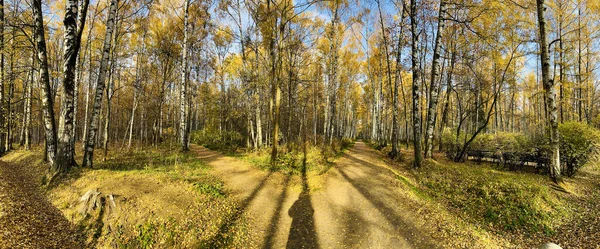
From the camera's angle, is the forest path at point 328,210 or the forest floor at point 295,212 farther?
the forest path at point 328,210

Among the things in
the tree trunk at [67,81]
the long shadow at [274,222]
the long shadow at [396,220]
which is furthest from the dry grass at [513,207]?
the tree trunk at [67,81]

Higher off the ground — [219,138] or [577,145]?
[577,145]

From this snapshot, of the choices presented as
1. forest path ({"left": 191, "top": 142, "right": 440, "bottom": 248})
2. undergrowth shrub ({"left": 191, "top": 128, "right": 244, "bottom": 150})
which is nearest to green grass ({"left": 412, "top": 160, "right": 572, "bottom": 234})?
forest path ({"left": 191, "top": 142, "right": 440, "bottom": 248})

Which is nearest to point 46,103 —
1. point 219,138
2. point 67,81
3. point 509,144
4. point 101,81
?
point 67,81

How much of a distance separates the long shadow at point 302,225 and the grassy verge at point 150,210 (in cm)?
114

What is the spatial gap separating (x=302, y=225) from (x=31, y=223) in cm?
631

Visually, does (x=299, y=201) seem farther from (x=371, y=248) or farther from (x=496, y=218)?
(x=496, y=218)

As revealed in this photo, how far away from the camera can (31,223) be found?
5695 mm

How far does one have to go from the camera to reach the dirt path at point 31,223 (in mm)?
5038

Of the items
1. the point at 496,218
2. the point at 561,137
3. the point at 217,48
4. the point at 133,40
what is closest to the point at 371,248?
the point at 496,218

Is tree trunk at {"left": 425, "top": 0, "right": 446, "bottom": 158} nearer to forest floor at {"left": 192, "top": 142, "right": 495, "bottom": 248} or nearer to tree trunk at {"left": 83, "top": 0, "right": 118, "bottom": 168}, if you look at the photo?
forest floor at {"left": 192, "top": 142, "right": 495, "bottom": 248}

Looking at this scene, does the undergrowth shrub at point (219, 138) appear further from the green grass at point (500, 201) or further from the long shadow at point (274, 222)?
the green grass at point (500, 201)

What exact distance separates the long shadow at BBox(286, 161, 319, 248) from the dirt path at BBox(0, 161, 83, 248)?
460cm

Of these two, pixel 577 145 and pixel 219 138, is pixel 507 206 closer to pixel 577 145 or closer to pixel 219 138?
pixel 577 145
